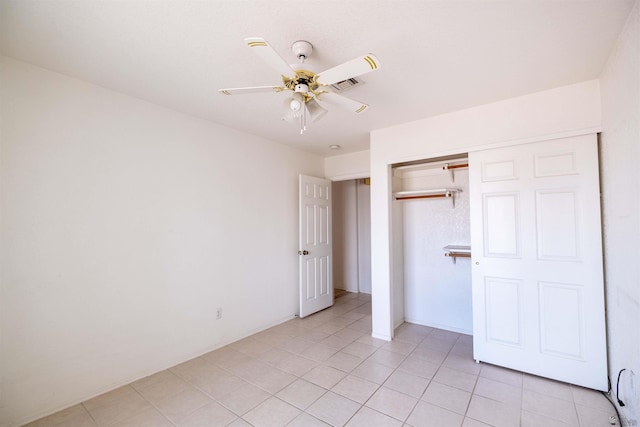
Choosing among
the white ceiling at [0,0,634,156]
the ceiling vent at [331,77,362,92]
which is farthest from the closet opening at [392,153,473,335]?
the ceiling vent at [331,77,362,92]

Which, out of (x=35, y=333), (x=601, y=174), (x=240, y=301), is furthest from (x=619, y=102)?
(x=35, y=333)

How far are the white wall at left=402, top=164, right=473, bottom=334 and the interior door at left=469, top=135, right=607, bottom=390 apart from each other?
0.74 meters

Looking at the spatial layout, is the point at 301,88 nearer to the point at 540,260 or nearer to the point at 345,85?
the point at 345,85

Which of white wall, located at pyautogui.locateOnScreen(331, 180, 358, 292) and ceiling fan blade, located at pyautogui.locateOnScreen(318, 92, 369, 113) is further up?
ceiling fan blade, located at pyautogui.locateOnScreen(318, 92, 369, 113)

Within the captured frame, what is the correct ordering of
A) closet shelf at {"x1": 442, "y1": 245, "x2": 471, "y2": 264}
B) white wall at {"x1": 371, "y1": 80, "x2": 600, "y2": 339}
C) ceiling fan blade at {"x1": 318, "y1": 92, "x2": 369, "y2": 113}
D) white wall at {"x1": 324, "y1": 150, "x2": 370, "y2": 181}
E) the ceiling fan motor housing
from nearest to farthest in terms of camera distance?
1. the ceiling fan motor housing
2. ceiling fan blade at {"x1": 318, "y1": 92, "x2": 369, "y2": 113}
3. white wall at {"x1": 371, "y1": 80, "x2": 600, "y2": 339}
4. closet shelf at {"x1": 442, "y1": 245, "x2": 471, "y2": 264}
5. white wall at {"x1": 324, "y1": 150, "x2": 370, "y2": 181}

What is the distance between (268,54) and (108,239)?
2109 millimetres

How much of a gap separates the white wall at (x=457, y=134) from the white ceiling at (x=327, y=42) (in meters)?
0.17

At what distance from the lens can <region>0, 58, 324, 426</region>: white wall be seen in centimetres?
194

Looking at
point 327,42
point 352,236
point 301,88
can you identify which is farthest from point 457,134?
point 352,236

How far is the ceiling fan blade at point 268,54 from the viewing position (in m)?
1.26

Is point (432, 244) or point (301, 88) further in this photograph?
point (432, 244)

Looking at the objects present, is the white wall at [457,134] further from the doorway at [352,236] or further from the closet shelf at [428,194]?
the doorway at [352,236]

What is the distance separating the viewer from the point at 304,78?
1.67 metres

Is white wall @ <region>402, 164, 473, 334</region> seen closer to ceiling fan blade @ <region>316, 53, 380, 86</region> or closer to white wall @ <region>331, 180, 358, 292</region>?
white wall @ <region>331, 180, 358, 292</region>
